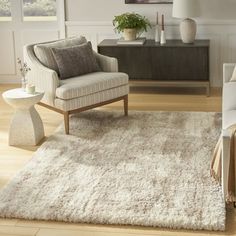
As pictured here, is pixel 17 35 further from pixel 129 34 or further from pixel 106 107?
pixel 106 107

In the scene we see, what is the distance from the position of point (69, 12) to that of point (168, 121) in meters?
2.12

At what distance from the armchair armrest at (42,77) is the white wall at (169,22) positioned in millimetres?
1383

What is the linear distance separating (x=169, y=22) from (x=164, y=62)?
546 millimetres

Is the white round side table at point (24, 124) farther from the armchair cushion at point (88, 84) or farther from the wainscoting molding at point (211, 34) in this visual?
the wainscoting molding at point (211, 34)

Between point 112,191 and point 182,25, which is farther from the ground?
point 182,25

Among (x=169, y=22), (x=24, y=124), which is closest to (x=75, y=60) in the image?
(x=24, y=124)

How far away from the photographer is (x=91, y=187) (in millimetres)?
3775

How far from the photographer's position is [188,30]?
602cm

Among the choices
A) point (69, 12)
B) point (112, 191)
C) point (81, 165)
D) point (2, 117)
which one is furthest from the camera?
point (69, 12)

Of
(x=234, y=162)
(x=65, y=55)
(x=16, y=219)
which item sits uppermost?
(x=65, y=55)

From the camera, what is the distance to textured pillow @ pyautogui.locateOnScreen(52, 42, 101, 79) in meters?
5.19

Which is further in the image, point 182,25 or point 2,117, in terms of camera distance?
point 182,25

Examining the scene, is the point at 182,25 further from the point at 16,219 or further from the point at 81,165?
the point at 16,219

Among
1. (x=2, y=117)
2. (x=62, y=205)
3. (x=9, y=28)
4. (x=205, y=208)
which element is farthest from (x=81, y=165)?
(x=9, y=28)
